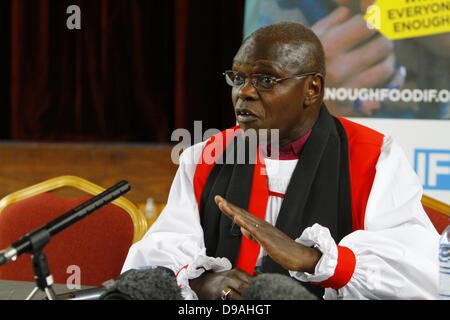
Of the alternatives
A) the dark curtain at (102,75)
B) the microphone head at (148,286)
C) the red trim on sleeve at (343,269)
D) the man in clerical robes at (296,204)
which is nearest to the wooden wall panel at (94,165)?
the dark curtain at (102,75)

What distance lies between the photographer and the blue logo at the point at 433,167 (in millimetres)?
3238

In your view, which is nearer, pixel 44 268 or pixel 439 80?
pixel 44 268

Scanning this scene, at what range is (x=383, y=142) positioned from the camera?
1973 millimetres

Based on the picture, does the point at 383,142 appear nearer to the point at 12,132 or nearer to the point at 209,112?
the point at 209,112

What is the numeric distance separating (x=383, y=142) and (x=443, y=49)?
5.08 ft

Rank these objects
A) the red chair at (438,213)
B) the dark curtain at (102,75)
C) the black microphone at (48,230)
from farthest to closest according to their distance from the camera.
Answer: the dark curtain at (102,75), the red chair at (438,213), the black microphone at (48,230)

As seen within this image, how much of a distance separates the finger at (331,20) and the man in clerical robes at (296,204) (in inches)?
52.2

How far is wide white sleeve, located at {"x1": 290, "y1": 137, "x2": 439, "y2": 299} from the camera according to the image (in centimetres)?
157

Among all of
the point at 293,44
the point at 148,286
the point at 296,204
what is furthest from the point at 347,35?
the point at 148,286

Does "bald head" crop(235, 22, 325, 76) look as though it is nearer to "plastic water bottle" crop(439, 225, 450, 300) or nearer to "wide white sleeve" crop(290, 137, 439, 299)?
"wide white sleeve" crop(290, 137, 439, 299)

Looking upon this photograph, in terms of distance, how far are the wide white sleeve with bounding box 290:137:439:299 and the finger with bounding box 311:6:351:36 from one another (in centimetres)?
171

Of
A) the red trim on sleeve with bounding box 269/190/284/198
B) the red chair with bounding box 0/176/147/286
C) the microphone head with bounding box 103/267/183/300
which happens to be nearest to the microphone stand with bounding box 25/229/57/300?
the microphone head with bounding box 103/267/183/300

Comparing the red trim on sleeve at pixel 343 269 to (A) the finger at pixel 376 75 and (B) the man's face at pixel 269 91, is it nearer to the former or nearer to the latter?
(B) the man's face at pixel 269 91

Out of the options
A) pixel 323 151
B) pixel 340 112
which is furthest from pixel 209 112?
pixel 323 151
